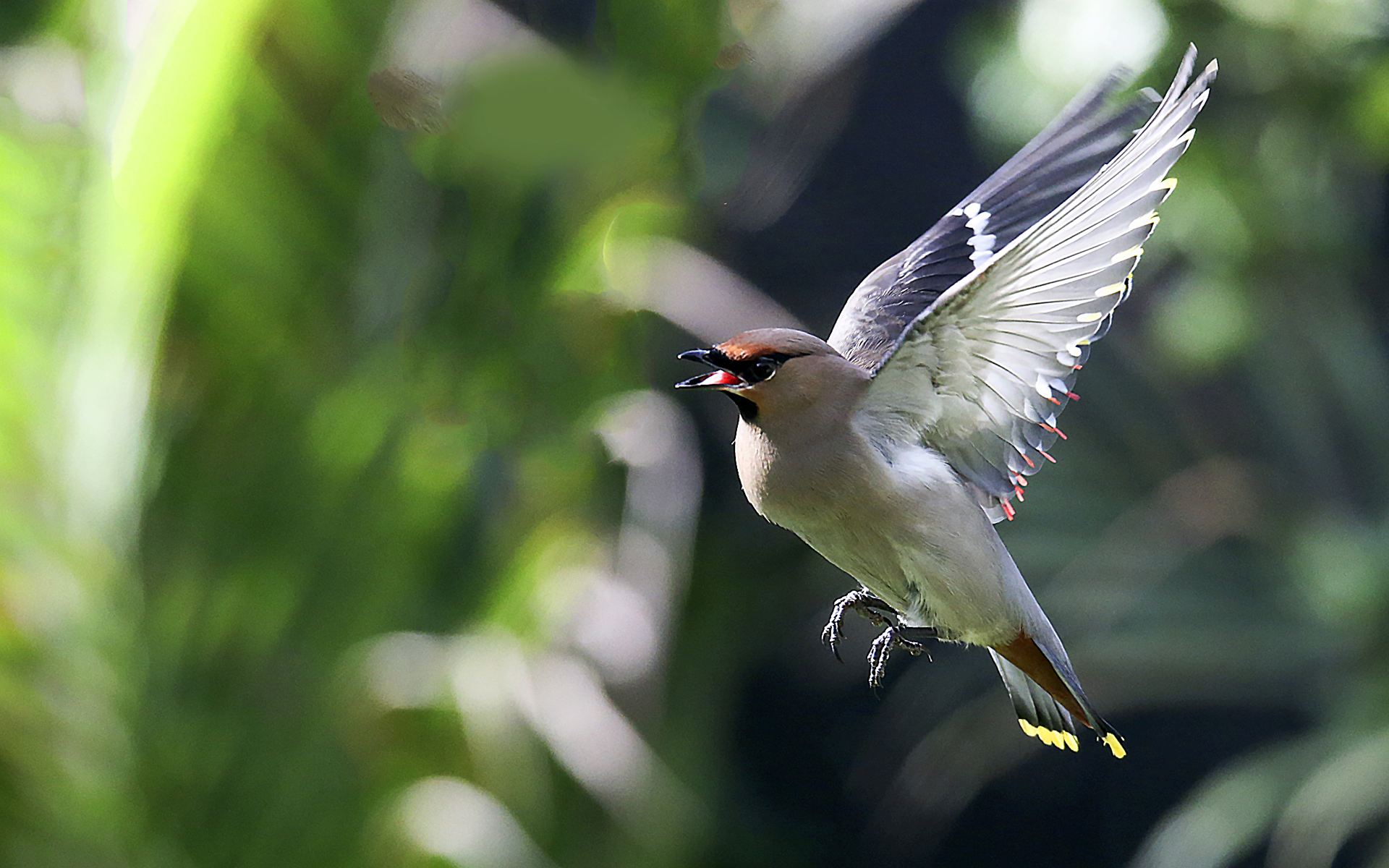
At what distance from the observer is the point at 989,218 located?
106 centimetres

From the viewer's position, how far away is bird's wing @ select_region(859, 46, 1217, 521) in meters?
0.73

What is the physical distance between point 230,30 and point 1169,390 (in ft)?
5.68

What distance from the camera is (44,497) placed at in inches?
68.2

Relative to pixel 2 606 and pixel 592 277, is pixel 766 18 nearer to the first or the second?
pixel 592 277

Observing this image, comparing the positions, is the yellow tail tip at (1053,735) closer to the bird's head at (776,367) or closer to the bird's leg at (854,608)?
the bird's leg at (854,608)

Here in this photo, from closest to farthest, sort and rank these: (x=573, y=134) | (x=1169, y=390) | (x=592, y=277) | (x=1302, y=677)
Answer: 1. (x=573, y=134)
2. (x=592, y=277)
3. (x=1302, y=677)
4. (x=1169, y=390)

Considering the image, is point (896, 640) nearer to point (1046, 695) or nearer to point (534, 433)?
Result: point (1046, 695)

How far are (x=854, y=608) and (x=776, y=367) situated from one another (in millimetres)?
192

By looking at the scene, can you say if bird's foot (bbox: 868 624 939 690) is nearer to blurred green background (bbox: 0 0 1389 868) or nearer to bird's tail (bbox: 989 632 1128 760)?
bird's tail (bbox: 989 632 1128 760)

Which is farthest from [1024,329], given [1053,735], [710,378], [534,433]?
[534,433]

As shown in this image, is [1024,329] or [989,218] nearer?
[1024,329]

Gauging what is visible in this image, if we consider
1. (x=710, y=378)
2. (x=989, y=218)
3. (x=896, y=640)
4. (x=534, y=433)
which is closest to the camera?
(x=710, y=378)

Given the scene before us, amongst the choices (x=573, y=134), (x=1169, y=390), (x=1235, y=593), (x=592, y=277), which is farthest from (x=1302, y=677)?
(x=573, y=134)

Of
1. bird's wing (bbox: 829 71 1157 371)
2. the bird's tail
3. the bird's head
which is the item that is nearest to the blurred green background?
bird's wing (bbox: 829 71 1157 371)
